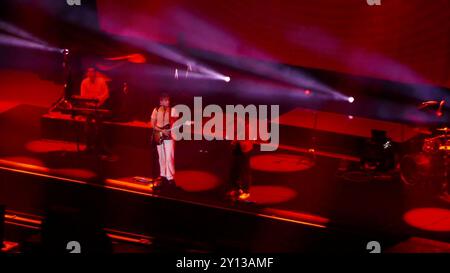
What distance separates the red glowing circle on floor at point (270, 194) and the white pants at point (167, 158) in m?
1.16

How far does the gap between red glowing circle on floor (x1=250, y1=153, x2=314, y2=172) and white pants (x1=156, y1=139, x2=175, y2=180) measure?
1544 mm

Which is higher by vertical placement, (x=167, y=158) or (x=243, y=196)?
(x=167, y=158)

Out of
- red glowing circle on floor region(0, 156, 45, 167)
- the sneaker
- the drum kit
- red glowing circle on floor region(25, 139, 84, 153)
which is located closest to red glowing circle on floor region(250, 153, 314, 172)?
the sneaker

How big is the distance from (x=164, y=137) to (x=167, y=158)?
13.2 inches

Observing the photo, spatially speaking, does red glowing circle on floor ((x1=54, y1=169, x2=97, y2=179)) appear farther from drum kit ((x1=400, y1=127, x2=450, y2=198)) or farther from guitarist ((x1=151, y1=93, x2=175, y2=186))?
drum kit ((x1=400, y1=127, x2=450, y2=198))

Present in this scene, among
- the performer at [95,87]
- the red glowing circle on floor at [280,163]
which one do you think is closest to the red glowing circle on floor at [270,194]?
the red glowing circle on floor at [280,163]

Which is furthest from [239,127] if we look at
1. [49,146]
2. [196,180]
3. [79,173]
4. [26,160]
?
[49,146]

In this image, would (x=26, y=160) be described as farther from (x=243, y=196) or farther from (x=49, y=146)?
(x=243, y=196)

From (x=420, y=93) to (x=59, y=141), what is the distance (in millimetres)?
5883

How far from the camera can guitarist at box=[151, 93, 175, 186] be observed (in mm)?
10094

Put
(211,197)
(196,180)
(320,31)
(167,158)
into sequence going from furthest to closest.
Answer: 1. (320,31)
2. (196,180)
3. (167,158)
4. (211,197)

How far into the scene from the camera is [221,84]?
13117 millimetres

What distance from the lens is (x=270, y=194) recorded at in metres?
10.4
